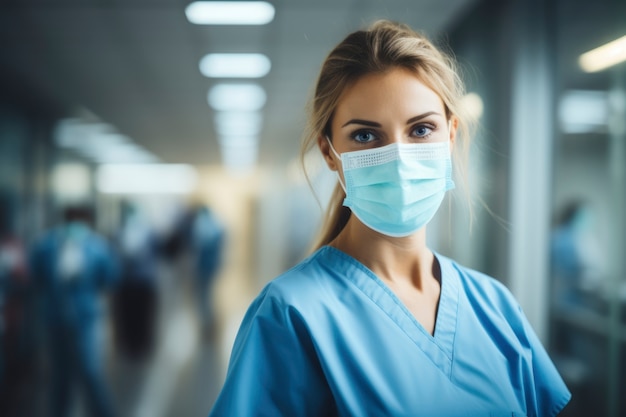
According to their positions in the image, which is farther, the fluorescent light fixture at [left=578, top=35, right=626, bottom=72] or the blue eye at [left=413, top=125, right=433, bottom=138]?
the fluorescent light fixture at [left=578, top=35, right=626, bottom=72]

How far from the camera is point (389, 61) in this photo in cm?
85

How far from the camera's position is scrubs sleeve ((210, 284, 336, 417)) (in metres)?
0.76

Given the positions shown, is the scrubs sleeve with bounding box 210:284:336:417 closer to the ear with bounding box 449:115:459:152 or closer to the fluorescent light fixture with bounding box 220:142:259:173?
the ear with bounding box 449:115:459:152

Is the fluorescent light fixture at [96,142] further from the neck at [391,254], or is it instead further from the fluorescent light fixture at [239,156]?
the neck at [391,254]

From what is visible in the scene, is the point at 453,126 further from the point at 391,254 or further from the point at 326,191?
the point at 326,191

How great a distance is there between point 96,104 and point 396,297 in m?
5.29

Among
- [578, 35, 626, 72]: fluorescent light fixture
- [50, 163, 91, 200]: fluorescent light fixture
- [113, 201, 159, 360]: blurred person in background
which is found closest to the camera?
[578, 35, 626, 72]: fluorescent light fixture

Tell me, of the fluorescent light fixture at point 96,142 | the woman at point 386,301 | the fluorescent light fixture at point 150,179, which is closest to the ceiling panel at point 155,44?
the fluorescent light fixture at point 96,142

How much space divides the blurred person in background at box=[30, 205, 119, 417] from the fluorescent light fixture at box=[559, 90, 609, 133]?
2.93m

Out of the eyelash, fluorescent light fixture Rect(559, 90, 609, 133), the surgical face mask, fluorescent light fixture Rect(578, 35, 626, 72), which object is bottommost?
the surgical face mask

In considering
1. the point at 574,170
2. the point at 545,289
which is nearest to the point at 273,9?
the point at 574,170

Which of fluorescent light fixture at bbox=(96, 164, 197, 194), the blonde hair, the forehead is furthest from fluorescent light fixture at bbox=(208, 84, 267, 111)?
fluorescent light fixture at bbox=(96, 164, 197, 194)

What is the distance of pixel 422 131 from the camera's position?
2.86ft

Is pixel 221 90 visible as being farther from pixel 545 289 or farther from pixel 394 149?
pixel 394 149
